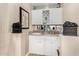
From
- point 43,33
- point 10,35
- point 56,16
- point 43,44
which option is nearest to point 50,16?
point 56,16

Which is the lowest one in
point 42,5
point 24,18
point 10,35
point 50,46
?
point 50,46

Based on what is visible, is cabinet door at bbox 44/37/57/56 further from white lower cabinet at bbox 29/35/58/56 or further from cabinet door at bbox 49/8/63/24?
cabinet door at bbox 49/8/63/24

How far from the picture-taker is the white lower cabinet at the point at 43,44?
3.37ft

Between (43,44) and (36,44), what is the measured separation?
7 cm

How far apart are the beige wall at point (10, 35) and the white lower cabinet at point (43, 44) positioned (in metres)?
0.05

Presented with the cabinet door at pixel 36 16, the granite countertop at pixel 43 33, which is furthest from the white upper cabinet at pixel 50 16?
the granite countertop at pixel 43 33

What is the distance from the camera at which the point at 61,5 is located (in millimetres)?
1008

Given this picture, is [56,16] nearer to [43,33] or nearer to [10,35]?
[43,33]

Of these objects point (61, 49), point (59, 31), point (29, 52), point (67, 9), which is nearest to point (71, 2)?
point (67, 9)

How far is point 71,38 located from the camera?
0.99m

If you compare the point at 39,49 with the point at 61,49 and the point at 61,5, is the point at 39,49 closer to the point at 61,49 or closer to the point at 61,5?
the point at 61,49

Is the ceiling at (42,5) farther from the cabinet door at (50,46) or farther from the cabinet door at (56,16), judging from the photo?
the cabinet door at (50,46)

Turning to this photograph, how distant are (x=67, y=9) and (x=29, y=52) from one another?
536 mm

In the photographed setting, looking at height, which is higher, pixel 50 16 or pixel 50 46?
pixel 50 16
